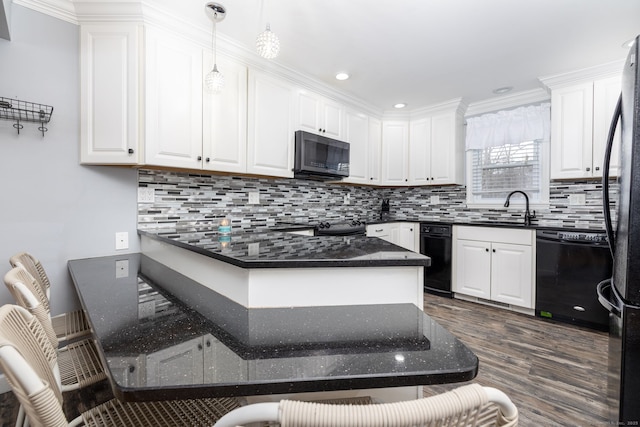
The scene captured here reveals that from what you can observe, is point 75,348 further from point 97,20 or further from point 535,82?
point 535,82

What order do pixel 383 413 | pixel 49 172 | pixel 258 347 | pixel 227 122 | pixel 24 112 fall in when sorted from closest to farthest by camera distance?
1. pixel 383 413
2. pixel 258 347
3. pixel 24 112
4. pixel 49 172
5. pixel 227 122

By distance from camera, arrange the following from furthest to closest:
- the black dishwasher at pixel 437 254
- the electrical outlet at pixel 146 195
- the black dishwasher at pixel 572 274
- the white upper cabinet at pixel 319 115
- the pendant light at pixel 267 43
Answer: the black dishwasher at pixel 437 254 → the white upper cabinet at pixel 319 115 → the black dishwasher at pixel 572 274 → the electrical outlet at pixel 146 195 → the pendant light at pixel 267 43

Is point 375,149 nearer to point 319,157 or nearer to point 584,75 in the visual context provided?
point 319,157

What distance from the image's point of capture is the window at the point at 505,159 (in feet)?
11.1

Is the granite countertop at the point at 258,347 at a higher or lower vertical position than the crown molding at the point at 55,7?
lower

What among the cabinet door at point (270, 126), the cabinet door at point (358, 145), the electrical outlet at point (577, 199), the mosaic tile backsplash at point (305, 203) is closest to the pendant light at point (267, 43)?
the cabinet door at point (270, 126)

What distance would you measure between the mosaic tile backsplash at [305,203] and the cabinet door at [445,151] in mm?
296

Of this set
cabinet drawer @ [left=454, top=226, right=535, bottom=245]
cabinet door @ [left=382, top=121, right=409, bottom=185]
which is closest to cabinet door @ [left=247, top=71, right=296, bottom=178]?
cabinet door @ [left=382, top=121, right=409, bottom=185]

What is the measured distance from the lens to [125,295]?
1271mm

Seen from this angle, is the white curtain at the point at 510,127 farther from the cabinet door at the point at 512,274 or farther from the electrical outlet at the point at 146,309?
the electrical outlet at the point at 146,309

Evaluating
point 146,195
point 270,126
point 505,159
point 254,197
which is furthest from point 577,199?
point 146,195

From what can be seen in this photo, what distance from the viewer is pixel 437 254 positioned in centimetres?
364

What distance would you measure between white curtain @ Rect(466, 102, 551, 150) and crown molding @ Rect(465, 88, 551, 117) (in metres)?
0.07

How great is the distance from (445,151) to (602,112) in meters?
1.44
